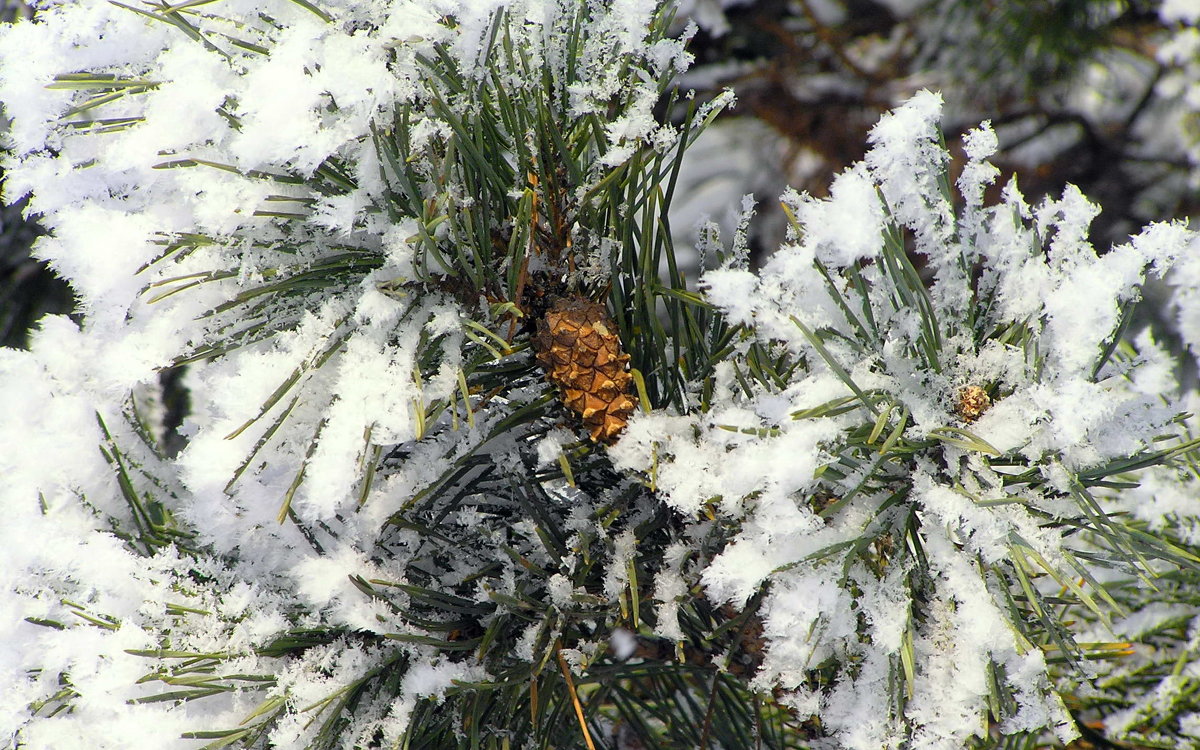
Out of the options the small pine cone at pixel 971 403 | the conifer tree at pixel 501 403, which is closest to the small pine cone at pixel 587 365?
the conifer tree at pixel 501 403

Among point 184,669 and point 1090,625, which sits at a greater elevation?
point 1090,625

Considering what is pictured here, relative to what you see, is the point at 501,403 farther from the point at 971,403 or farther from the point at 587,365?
the point at 971,403

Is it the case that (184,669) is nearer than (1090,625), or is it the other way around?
(184,669)

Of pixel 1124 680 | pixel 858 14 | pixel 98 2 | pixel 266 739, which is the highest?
pixel 858 14

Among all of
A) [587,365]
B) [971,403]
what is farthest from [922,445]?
[587,365]

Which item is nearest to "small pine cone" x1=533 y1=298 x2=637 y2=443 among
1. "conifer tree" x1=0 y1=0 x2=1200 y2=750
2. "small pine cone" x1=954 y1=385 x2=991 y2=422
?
"conifer tree" x1=0 y1=0 x2=1200 y2=750

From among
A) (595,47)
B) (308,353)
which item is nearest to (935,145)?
(595,47)

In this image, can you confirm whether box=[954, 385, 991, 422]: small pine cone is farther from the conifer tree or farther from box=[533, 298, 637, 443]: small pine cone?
box=[533, 298, 637, 443]: small pine cone

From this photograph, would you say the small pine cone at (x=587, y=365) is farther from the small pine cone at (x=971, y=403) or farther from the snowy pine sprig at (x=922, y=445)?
the small pine cone at (x=971, y=403)

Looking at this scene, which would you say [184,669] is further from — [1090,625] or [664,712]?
[1090,625]
